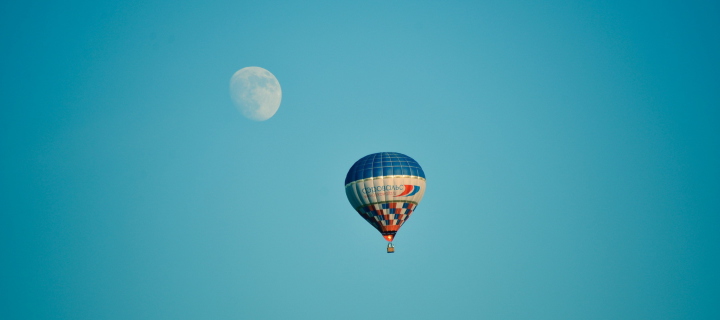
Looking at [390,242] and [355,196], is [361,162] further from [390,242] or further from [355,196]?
[390,242]

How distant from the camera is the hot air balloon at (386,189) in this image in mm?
52125

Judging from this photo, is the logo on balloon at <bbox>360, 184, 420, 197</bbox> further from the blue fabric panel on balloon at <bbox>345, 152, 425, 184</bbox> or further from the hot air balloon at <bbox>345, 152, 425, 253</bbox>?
the blue fabric panel on balloon at <bbox>345, 152, 425, 184</bbox>

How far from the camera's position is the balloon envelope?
2053 inches

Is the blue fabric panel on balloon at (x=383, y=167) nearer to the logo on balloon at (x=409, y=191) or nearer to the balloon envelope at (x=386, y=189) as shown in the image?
the balloon envelope at (x=386, y=189)

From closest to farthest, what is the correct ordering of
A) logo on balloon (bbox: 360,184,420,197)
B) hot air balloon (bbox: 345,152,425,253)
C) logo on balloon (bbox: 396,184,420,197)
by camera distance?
logo on balloon (bbox: 360,184,420,197) → hot air balloon (bbox: 345,152,425,253) → logo on balloon (bbox: 396,184,420,197)

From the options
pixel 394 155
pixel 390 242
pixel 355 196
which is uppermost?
pixel 394 155

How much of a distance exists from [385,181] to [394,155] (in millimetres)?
3275

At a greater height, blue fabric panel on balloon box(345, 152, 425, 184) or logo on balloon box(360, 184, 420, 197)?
blue fabric panel on balloon box(345, 152, 425, 184)

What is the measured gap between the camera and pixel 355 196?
53406 mm

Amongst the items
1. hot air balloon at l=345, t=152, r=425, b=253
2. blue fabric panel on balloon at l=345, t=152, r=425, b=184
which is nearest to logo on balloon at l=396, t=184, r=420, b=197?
hot air balloon at l=345, t=152, r=425, b=253

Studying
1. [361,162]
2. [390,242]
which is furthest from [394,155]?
[390,242]

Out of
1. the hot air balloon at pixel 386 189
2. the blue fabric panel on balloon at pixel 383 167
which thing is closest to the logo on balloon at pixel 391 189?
the hot air balloon at pixel 386 189

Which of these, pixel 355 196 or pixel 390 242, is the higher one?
pixel 355 196

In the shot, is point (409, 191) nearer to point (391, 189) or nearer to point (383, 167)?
point (391, 189)
